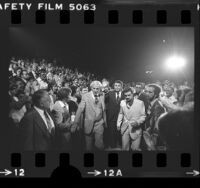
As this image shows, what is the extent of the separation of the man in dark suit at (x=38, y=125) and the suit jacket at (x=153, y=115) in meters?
1.00

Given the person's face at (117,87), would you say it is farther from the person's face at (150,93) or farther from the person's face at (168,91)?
the person's face at (168,91)

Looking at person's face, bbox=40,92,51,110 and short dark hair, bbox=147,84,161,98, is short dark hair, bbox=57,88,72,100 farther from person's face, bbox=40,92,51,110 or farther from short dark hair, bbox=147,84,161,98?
short dark hair, bbox=147,84,161,98

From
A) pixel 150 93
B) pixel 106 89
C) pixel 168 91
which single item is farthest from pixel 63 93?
pixel 168 91

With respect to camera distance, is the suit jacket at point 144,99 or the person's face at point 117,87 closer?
the person's face at point 117,87

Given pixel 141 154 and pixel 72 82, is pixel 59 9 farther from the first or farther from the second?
pixel 141 154

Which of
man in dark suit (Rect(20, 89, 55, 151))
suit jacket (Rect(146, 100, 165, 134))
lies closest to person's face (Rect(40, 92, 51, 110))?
man in dark suit (Rect(20, 89, 55, 151))

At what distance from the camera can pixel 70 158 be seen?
216 inches

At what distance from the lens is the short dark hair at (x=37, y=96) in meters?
5.48

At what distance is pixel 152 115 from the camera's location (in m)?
5.50

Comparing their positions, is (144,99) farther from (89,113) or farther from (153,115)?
(89,113)

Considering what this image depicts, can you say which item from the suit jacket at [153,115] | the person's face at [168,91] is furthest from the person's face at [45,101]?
the person's face at [168,91]

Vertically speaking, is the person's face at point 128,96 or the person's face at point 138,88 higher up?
the person's face at point 138,88
